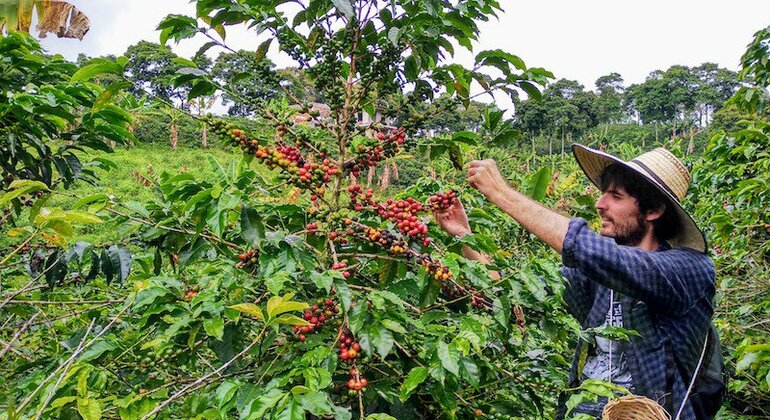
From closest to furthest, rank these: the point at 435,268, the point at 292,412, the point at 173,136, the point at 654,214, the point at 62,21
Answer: the point at 292,412 → the point at 435,268 → the point at 654,214 → the point at 62,21 → the point at 173,136

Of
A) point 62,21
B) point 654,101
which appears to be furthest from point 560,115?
point 62,21

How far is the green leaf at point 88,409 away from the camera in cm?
122

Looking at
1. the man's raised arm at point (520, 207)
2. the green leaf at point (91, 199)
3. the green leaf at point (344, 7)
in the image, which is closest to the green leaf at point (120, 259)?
the green leaf at point (91, 199)

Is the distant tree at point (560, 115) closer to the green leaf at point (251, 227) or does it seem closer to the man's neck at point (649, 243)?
the man's neck at point (649, 243)

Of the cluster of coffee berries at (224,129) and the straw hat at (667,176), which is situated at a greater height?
the straw hat at (667,176)

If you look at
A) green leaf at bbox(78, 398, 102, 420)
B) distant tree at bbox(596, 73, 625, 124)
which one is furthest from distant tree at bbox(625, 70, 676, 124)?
→ green leaf at bbox(78, 398, 102, 420)

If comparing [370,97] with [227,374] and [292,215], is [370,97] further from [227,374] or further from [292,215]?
[227,374]

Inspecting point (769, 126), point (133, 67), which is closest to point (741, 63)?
point (769, 126)

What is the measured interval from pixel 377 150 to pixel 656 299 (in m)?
0.95

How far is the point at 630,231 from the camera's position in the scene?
1.89 meters

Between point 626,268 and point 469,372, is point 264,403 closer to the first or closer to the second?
point 469,372

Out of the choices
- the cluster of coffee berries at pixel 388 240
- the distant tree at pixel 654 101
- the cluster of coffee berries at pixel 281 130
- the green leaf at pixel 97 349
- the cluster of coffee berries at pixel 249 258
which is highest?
the distant tree at pixel 654 101

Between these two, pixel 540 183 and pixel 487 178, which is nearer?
pixel 487 178

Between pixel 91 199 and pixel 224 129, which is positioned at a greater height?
pixel 224 129
